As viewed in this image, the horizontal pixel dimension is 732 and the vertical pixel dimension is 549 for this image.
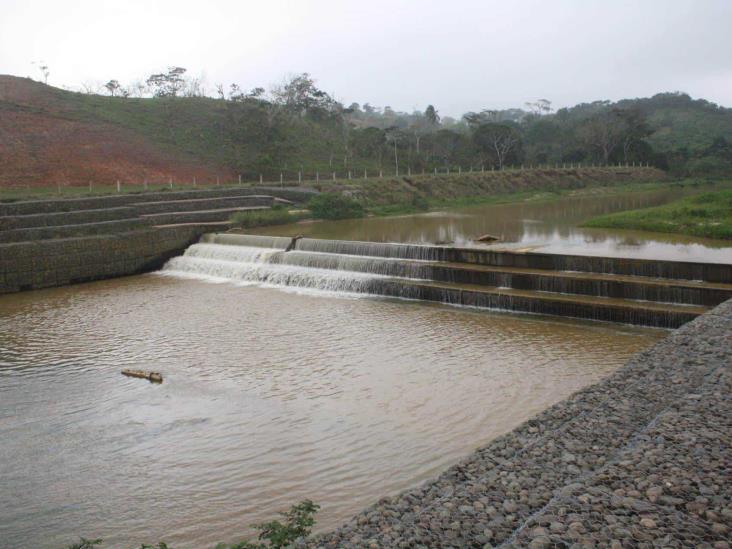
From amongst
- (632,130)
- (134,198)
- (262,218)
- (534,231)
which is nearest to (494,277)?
(534,231)

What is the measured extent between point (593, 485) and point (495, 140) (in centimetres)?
4241

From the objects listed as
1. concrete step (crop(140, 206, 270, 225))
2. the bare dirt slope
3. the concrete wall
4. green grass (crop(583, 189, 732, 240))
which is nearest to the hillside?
the bare dirt slope

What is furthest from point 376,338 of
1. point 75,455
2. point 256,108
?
point 256,108

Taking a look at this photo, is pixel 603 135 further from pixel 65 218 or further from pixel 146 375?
pixel 146 375

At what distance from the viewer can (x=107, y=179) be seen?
28.5 metres

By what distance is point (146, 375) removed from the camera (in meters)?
8.62

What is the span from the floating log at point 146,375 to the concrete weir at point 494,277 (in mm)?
5706

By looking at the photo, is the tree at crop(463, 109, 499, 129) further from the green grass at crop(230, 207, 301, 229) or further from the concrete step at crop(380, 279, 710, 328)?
the concrete step at crop(380, 279, 710, 328)

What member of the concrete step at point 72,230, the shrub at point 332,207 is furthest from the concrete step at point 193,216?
the shrub at point 332,207

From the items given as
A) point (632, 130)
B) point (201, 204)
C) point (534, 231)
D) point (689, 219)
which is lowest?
point (534, 231)

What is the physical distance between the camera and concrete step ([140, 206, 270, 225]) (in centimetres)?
1952

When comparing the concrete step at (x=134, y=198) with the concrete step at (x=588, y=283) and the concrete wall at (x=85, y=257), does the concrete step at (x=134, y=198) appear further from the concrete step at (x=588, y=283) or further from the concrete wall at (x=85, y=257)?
the concrete step at (x=588, y=283)

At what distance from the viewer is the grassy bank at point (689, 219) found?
1695cm

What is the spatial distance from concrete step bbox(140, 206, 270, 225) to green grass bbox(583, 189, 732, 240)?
11.6 metres
